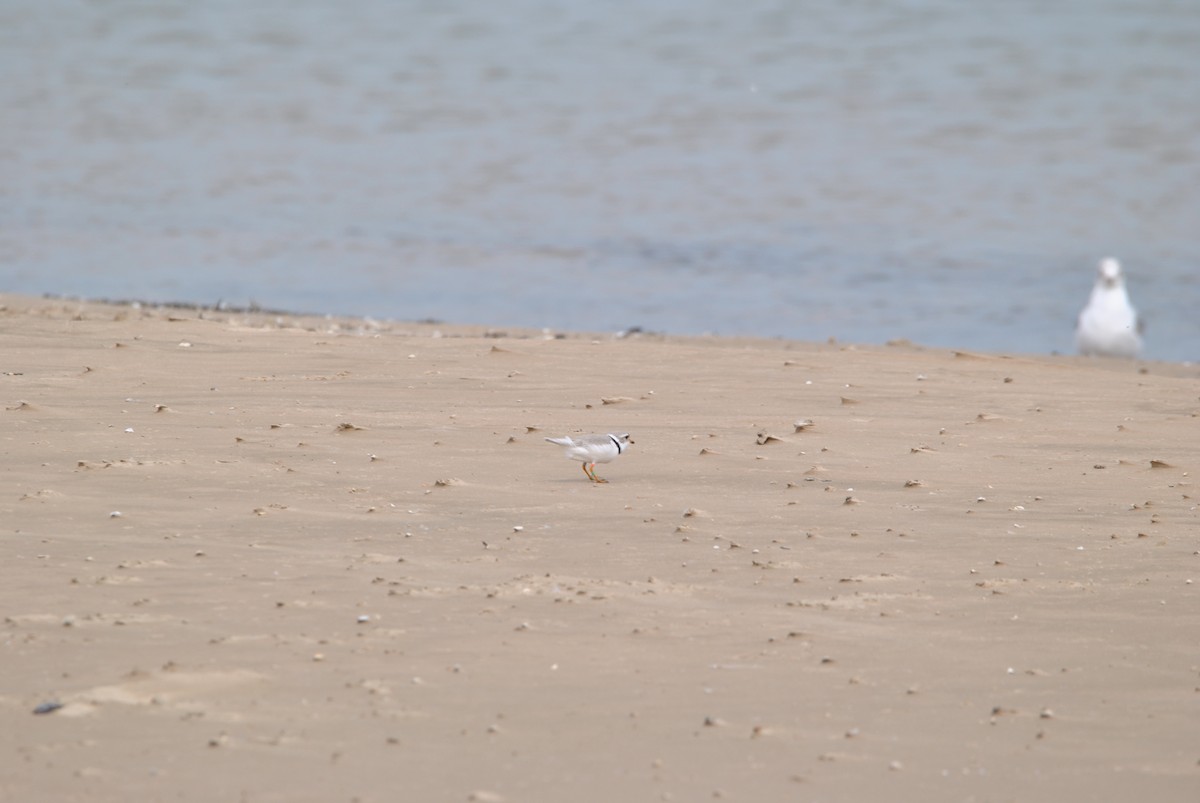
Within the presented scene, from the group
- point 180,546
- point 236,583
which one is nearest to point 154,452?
point 180,546

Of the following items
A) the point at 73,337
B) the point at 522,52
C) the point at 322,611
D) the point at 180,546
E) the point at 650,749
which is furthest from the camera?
the point at 522,52

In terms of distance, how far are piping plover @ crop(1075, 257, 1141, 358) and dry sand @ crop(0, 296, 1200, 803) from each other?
4987 millimetres

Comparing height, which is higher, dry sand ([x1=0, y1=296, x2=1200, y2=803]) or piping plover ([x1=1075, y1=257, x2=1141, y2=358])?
dry sand ([x1=0, y1=296, x2=1200, y2=803])

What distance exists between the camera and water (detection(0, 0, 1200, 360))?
55.0ft

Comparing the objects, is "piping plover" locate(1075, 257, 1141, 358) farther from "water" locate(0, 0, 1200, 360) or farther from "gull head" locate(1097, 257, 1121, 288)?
"water" locate(0, 0, 1200, 360)

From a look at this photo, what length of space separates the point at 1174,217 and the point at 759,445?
15.1 metres

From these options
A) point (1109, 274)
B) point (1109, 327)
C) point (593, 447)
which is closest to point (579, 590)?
point (593, 447)

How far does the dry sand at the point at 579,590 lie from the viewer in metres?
4.16

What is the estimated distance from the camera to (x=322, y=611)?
5059 millimetres

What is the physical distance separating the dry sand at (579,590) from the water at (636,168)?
6.94m

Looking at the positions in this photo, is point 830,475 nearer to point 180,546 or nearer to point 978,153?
point 180,546

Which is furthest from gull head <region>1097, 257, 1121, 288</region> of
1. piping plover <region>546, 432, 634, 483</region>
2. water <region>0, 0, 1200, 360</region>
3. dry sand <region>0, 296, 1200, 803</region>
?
piping plover <region>546, 432, 634, 483</region>

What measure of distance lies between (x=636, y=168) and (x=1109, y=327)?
1094 centimetres

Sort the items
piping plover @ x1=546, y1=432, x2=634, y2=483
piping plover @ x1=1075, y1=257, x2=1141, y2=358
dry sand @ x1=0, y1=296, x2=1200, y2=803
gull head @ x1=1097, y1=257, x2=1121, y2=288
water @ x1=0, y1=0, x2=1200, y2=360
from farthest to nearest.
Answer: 1. water @ x1=0, y1=0, x2=1200, y2=360
2. gull head @ x1=1097, y1=257, x2=1121, y2=288
3. piping plover @ x1=1075, y1=257, x2=1141, y2=358
4. piping plover @ x1=546, y1=432, x2=634, y2=483
5. dry sand @ x1=0, y1=296, x2=1200, y2=803
